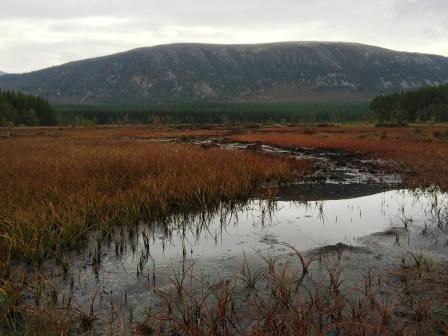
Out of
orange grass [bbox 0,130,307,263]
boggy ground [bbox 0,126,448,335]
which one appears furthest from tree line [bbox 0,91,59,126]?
boggy ground [bbox 0,126,448,335]

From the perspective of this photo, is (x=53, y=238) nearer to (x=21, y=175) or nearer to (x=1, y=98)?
(x=21, y=175)

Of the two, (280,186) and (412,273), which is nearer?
(412,273)

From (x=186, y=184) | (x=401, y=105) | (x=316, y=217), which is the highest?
(x=401, y=105)

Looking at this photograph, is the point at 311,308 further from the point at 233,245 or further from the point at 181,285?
the point at 233,245

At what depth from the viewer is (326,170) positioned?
1908 centimetres

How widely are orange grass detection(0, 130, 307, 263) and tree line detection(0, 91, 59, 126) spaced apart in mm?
74763

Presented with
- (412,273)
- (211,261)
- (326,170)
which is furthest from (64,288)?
(326,170)

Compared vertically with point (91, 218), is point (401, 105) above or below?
above

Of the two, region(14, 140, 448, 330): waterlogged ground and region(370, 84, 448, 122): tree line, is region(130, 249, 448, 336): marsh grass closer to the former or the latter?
region(14, 140, 448, 330): waterlogged ground

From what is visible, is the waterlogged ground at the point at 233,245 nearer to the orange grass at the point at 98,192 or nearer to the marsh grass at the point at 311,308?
the marsh grass at the point at 311,308

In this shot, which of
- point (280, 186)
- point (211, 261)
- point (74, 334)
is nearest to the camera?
point (74, 334)

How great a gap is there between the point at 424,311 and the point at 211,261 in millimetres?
3713

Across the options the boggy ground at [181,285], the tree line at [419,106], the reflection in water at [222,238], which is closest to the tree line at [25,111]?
the boggy ground at [181,285]

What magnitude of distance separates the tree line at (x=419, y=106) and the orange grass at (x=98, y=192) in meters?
79.0
